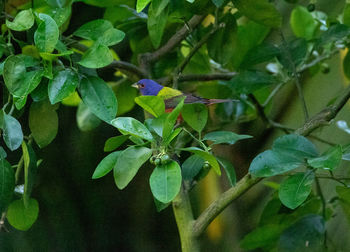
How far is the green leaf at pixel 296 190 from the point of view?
1.12 meters

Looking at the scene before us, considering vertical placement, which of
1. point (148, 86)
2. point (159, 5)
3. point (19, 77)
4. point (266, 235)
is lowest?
point (266, 235)

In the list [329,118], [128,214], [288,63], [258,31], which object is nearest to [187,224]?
[329,118]

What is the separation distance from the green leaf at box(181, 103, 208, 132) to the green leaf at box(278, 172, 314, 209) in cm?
21

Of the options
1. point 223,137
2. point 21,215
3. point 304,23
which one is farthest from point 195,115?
point 304,23

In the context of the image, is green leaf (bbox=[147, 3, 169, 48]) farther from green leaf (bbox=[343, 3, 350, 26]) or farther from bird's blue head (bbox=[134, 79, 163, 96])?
green leaf (bbox=[343, 3, 350, 26])

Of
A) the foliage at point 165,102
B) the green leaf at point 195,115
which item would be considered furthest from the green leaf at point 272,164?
the green leaf at point 195,115

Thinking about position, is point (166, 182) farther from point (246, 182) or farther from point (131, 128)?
point (246, 182)

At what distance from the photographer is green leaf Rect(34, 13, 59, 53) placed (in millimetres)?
1141

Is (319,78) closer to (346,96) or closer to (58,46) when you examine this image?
(346,96)

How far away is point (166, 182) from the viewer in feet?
3.28

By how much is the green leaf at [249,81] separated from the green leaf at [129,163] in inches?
23.9

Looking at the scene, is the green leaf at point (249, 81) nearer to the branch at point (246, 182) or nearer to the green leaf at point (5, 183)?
the branch at point (246, 182)

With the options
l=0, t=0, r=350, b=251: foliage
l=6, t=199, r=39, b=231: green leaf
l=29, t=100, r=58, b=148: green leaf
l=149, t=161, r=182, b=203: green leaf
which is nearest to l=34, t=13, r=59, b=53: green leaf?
l=0, t=0, r=350, b=251: foliage

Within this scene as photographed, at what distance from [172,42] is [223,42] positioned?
14cm
